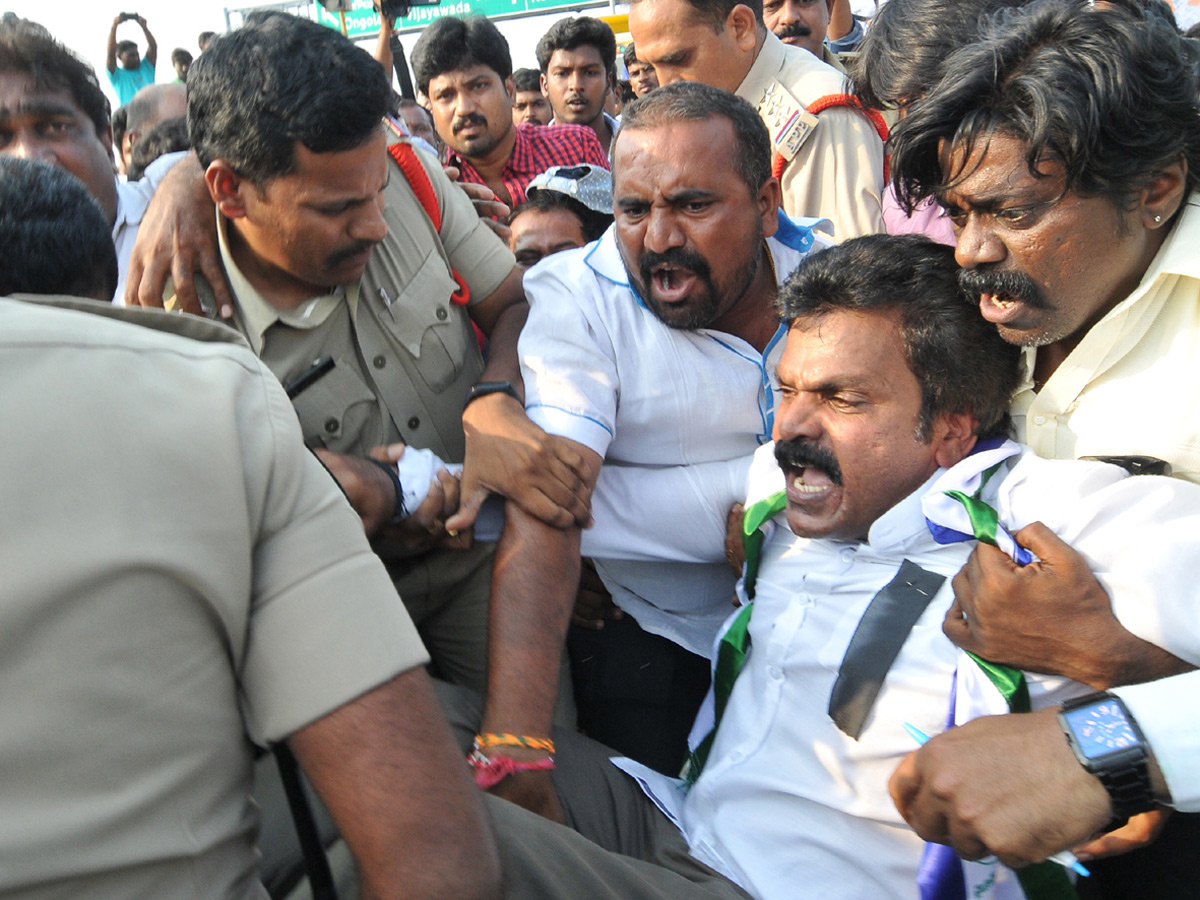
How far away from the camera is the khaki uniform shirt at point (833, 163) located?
11.1 feet

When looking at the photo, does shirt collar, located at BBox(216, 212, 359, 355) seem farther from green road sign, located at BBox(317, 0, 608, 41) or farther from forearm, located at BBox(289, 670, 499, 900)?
green road sign, located at BBox(317, 0, 608, 41)

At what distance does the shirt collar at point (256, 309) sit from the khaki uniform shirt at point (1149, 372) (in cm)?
177

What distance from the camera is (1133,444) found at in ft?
5.85

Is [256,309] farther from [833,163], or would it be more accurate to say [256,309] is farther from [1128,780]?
[833,163]

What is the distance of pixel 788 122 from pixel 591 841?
270cm

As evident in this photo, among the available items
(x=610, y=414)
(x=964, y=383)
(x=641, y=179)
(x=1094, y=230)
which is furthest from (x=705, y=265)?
(x=1094, y=230)

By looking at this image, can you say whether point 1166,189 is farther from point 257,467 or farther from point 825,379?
point 257,467

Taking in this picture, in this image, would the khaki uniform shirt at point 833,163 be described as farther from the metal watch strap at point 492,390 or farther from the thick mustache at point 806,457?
the metal watch strap at point 492,390

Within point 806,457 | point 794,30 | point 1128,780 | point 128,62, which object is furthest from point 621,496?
point 128,62

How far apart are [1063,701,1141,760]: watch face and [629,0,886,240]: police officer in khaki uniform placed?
2258 millimetres

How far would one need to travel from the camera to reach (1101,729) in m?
1.47

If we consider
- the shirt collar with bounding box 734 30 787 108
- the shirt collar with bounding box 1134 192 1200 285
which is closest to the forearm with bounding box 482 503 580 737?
the shirt collar with bounding box 1134 192 1200 285

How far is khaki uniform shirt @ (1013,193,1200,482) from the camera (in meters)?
1.72

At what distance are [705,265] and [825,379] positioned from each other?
1.74 feet
